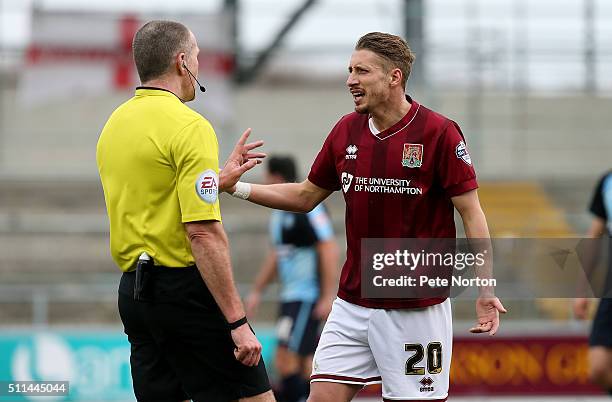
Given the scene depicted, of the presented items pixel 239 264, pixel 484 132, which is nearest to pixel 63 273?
pixel 239 264

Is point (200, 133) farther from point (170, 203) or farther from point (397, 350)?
point (397, 350)

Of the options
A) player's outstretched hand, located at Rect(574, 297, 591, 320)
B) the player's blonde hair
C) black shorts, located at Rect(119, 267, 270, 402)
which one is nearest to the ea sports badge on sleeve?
black shorts, located at Rect(119, 267, 270, 402)

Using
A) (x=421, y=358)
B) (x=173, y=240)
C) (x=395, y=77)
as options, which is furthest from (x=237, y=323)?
(x=395, y=77)

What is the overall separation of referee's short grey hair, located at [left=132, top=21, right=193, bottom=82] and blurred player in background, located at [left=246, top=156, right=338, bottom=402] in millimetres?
4152

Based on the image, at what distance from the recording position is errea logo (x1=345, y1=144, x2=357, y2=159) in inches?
198

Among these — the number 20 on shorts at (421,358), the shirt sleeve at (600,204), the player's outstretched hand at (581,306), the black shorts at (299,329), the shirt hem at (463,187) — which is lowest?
the black shorts at (299,329)

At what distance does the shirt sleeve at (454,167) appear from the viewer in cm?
482

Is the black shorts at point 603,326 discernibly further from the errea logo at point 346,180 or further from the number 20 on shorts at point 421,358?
the errea logo at point 346,180

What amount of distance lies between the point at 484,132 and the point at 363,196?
485 inches

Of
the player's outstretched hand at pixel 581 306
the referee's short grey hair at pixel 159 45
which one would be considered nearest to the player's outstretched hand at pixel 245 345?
the referee's short grey hair at pixel 159 45

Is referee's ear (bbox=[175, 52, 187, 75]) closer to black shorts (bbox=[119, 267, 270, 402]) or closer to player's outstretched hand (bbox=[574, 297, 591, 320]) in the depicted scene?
black shorts (bbox=[119, 267, 270, 402])

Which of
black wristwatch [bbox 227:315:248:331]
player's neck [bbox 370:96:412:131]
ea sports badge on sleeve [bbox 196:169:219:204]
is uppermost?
player's neck [bbox 370:96:412:131]

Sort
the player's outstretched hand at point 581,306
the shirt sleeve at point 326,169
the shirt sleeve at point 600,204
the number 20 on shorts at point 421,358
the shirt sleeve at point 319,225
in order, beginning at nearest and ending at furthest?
the number 20 on shorts at point 421,358, the shirt sleeve at point 326,169, the player's outstretched hand at point 581,306, the shirt sleeve at point 600,204, the shirt sleeve at point 319,225

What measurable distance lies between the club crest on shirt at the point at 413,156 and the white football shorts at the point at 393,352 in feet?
2.16
